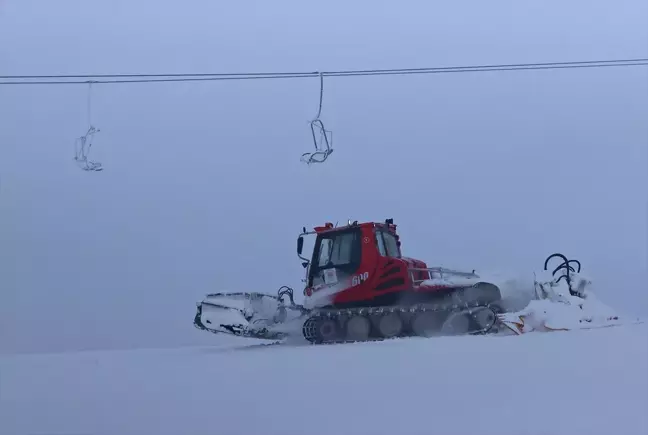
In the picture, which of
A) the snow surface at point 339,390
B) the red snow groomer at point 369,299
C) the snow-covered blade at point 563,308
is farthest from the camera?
the red snow groomer at point 369,299

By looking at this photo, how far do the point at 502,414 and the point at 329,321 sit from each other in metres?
1.30

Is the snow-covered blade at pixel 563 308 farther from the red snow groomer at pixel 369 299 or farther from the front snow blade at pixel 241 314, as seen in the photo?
Result: the front snow blade at pixel 241 314

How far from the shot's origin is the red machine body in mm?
4816

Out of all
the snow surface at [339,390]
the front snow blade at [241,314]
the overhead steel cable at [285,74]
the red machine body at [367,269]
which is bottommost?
the snow surface at [339,390]

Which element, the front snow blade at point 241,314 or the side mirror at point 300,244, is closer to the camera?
the front snow blade at point 241,314

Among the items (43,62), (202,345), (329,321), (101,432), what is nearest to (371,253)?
(329,321)

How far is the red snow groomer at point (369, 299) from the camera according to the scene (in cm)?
477

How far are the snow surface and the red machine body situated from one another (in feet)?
1.42

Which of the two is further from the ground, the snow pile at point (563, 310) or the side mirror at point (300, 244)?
the side mirror at point (300, 244)

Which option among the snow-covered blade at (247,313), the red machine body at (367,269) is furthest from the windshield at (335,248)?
the snow-covered blade at (247,313)

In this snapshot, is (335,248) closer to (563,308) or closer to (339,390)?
(339,390)

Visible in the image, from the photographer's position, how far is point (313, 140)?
479cm

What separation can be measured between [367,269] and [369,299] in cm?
21

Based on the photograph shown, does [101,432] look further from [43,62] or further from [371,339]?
[43,62]
